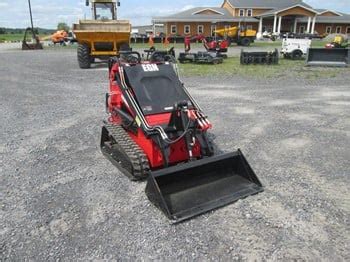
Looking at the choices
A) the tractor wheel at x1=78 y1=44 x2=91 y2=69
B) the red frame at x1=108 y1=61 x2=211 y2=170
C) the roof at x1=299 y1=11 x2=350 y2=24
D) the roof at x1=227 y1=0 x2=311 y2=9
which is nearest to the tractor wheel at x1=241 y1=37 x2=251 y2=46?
the tractor wheel at x1=78 y1=44 x2=91 y2=69

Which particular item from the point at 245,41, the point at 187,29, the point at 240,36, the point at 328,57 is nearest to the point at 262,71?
the point at 328,57

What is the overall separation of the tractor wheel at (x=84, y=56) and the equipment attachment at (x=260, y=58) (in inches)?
275

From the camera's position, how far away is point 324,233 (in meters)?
3.06

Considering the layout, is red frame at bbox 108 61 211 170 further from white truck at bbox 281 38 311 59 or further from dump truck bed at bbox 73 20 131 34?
white truck at bbox 281 38 311 59

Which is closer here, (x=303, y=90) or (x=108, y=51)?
(x=303, y=90)

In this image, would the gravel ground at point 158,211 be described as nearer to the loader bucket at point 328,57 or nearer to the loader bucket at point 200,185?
the loader bucket at point 200,185

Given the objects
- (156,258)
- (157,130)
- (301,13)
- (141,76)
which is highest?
(301,13)

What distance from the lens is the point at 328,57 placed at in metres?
15.8

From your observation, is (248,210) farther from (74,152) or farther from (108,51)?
(108,51)

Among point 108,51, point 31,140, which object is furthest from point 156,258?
point 108,51

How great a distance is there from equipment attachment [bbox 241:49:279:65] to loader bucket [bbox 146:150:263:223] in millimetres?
12468

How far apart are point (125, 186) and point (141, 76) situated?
1.48 meters

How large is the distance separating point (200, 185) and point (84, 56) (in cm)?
1186

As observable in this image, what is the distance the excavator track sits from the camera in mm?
3896
